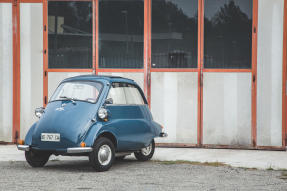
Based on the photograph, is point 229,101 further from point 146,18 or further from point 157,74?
point 146,18

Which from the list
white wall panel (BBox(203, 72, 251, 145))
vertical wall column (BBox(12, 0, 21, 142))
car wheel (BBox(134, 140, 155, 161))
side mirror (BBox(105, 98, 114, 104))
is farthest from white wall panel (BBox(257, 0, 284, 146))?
vertical wall column (BBox(12, 0, 21, 142))

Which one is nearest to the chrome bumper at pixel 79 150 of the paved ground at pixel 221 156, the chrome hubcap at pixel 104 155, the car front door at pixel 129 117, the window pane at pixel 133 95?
the chrome hubcap at pixel 104 155

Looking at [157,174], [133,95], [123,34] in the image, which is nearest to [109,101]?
[133,95]

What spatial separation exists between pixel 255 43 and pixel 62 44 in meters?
4.70

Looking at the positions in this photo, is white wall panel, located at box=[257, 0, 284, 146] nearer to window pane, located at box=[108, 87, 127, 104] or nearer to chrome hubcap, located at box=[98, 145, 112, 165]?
window pane, located at box=[108, 87, 127, 104]

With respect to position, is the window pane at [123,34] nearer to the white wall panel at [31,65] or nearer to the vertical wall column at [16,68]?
the white wall panel at [31,65]

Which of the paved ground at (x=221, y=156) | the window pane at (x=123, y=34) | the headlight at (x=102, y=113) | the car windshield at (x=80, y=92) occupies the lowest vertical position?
the paved ground at (x=221, y=156)

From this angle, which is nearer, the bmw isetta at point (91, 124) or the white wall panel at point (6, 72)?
the bmw isetta at point (91, 124)

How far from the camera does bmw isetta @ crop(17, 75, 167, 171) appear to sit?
7611mm

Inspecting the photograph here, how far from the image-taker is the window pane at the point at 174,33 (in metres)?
11.9

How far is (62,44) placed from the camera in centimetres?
1220

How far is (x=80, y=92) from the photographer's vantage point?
27.0ft

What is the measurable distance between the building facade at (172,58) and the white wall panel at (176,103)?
2 centimetres

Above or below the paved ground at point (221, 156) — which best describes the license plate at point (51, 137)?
above
